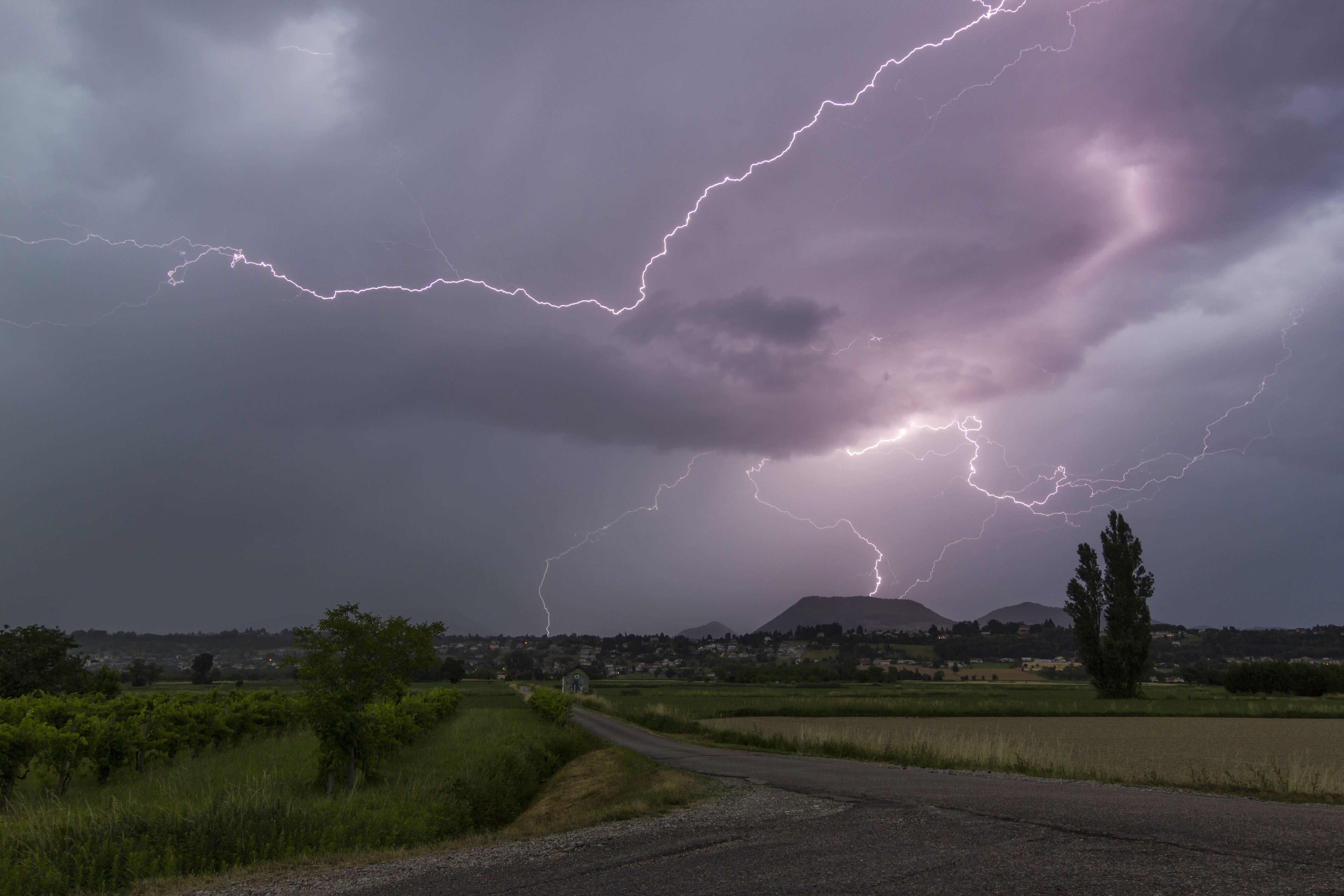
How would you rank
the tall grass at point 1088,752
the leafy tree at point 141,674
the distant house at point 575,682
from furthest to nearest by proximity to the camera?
the leafy tree at point 141,674, the distant house at point 575,682, the tall grass at point 1088,752

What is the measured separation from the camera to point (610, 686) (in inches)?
4402

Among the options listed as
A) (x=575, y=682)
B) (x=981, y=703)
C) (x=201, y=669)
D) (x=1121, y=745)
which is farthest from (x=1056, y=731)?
(x=201, y=669)

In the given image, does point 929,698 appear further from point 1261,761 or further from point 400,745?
point 400,745

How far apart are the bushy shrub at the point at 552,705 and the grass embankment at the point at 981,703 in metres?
7.36

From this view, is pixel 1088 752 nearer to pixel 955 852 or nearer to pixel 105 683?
pixel 955 852

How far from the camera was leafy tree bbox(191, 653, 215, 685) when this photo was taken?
113312mm

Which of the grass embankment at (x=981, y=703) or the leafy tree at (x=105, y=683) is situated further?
the grass embankment at (x=981, y=703)

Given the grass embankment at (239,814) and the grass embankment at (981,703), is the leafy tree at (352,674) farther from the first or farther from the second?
the grass embankment at (981,703)

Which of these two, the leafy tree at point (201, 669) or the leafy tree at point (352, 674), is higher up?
the leafy tree at point (352, 674)

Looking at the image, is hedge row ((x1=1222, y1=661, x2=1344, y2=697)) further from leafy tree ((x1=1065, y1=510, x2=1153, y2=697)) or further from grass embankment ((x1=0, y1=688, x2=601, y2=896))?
grass embankment ((x1=0, y1=688, x2=601, y2=896))

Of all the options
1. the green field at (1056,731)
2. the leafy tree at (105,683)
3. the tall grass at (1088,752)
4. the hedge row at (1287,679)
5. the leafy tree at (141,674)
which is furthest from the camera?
the leafy tree at (141,674)

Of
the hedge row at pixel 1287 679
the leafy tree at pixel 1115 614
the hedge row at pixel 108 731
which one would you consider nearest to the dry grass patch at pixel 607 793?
the hedge row at pixel 108 731

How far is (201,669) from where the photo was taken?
115000 millimetres

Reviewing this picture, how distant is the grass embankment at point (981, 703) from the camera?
157ft
